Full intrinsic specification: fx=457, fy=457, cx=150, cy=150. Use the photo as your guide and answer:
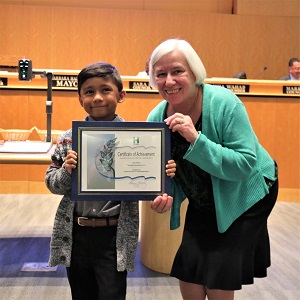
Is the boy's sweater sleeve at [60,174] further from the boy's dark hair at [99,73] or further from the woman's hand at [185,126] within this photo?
the woman's hand at [185,126]

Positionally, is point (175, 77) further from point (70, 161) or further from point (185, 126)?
point (70, 161)

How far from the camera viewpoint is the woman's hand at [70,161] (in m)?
1.49

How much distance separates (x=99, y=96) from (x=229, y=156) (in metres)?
0.49

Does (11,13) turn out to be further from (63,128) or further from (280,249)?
(280,249)

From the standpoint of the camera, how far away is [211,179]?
59.8 inches

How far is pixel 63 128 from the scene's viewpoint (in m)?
5.16

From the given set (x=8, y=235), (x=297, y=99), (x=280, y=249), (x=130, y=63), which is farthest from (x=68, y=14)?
(x=280, y=249)

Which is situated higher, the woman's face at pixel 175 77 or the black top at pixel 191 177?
the woman's face at pixel 175 77

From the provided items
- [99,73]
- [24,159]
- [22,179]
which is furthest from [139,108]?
[99,73]

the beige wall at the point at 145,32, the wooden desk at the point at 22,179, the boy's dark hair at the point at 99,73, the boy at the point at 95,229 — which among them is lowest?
the wooden desk at the point at 22,179

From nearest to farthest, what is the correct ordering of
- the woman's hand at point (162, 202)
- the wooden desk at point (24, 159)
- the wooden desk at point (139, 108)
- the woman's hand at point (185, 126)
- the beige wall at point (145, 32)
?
1. the woman's hand at point (185, 126)
2. the woman's hand at point (162, 202)
3. the wooden desk at point (24, 159)
4. the wooden desk at point (139, 108)
5. the beige wall at point (145, 32)

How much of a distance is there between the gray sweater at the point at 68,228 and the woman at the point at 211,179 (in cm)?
15

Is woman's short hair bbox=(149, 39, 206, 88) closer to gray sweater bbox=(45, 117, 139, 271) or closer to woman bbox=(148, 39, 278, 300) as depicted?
woman bbox=(148, 39, 278, 300)

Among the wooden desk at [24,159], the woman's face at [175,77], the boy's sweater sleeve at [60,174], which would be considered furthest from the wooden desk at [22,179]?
the woman's face at [175,77]
